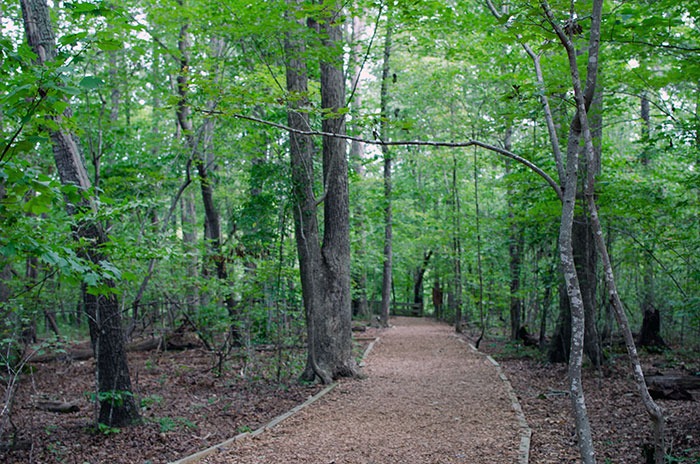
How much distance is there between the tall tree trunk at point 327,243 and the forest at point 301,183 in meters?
0.04

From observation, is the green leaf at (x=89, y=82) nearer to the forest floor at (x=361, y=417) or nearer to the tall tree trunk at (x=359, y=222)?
the forest floor at (x=361, y=417)

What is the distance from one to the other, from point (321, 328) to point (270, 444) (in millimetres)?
3351

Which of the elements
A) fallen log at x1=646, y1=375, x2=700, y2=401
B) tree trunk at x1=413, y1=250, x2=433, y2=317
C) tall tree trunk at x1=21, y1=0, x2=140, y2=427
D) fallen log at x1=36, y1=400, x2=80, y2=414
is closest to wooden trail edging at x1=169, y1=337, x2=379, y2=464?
tall tree trunk at x1=21, y1=0, x2=140, y2=427

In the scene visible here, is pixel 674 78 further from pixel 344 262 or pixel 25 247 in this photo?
pixel 25 247

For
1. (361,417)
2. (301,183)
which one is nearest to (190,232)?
(301,183)

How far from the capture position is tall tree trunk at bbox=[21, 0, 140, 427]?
A: 17.1ft

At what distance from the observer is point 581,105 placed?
3779 mm

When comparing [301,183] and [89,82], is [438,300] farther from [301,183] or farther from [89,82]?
[89,82]

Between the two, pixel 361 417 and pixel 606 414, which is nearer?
pixel 606 414

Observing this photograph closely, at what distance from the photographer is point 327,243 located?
29.0 feet

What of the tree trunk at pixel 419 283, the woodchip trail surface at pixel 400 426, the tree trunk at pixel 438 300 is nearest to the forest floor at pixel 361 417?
the woodchip trail surface at pixel 400 426

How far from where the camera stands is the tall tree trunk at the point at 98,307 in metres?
5.23

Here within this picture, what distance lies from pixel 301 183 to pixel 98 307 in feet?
12.6

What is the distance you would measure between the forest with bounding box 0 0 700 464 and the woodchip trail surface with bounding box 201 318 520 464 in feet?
3.56
